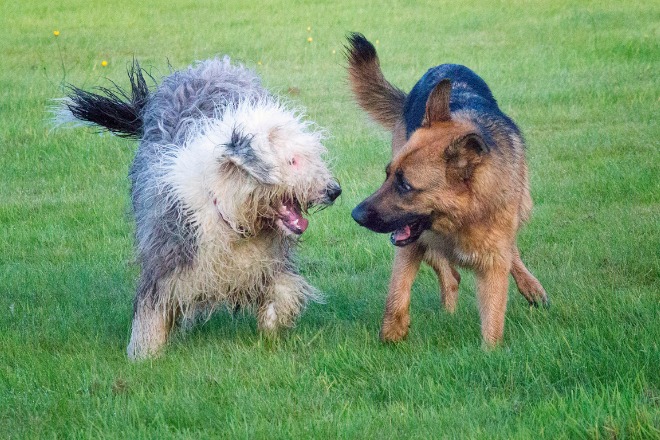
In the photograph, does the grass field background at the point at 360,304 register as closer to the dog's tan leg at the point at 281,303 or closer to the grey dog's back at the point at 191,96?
the dog's tan leg at the point at 281,303

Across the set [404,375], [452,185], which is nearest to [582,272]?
[452,185]

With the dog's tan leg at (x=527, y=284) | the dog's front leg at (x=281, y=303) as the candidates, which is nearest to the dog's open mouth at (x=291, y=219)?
the dog's front leg at (x=281, y=303)

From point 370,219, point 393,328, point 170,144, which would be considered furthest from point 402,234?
point 170,144

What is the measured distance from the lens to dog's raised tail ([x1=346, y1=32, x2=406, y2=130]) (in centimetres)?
681

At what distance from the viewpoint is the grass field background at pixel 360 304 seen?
4223 millimetres

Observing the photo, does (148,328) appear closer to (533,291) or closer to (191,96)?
(191,96)

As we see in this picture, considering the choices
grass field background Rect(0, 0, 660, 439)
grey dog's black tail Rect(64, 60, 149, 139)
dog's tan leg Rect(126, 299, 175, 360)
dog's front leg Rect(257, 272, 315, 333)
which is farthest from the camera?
grey dog's black tail Rect(64, 60, 149, 139)

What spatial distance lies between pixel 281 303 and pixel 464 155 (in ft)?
4.50

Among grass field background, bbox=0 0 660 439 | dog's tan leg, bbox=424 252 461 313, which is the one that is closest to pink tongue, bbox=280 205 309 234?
grass field background, bbox=0 0 660 439

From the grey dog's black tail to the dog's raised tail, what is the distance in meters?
1.48

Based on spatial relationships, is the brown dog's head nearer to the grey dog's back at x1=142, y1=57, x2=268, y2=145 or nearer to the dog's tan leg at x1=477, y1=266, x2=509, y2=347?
the dog's tan leg at x1=477, y1=266, x2=509, y2=347

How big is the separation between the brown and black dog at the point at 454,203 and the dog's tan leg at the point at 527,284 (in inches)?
1.7

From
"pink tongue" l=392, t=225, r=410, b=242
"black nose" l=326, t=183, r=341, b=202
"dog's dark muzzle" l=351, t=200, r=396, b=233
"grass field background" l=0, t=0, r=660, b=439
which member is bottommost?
"grass field background" l=0, t=0, r=660, b=439

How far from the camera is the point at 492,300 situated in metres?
5.26
